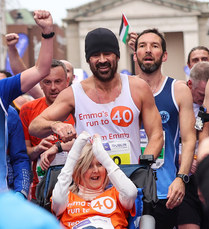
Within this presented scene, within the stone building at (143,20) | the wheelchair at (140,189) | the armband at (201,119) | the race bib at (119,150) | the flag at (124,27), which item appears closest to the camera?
the wheelchair at (140,189)

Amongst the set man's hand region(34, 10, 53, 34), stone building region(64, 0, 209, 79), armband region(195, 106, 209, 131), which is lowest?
armband region(195, 106, 209, 131)

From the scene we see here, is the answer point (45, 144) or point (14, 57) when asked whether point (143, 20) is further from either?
point (45, 144)

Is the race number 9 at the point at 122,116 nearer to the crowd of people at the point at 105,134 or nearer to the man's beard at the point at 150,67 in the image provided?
the crowd of people at the point at 105,134

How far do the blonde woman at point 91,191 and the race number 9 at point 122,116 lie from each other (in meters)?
0.33

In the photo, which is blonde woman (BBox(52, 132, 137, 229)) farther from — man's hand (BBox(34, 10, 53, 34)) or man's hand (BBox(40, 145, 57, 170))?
man's hand (BBox(34, 10, 53, 34))

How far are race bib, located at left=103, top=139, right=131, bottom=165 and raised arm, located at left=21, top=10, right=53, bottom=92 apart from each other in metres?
0.74

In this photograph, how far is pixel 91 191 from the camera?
155 inches

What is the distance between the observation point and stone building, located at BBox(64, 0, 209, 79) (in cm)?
5125

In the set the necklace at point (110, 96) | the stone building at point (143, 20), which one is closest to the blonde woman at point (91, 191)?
the necklace at point (110, 96)

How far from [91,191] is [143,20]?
163ft

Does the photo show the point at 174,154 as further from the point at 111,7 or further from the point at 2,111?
the point at 111,7

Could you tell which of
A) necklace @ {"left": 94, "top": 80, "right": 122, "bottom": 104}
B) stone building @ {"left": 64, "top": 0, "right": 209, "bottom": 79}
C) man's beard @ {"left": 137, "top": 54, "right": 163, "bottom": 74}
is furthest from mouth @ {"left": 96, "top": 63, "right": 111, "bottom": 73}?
stone building @ {"left": 64, "top": 0, "right": 209, "bottom": 79}

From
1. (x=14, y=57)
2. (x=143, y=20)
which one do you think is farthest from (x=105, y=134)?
(x=143, y=20)

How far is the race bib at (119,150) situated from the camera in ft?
13.7
